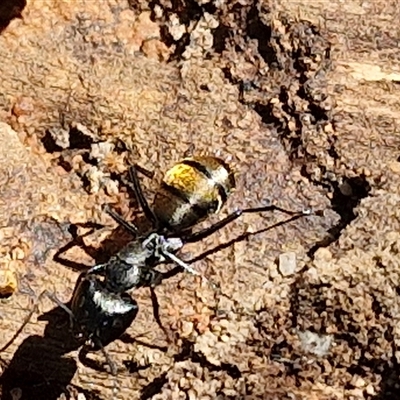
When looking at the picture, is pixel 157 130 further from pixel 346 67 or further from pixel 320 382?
pixel 320 382

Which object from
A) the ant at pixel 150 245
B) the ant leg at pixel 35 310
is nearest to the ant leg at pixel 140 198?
the ant at pixel 150 245

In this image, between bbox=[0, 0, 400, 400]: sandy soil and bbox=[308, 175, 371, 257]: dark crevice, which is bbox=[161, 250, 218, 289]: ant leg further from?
bbox=[308, 175, 371, 257]: dark crevice

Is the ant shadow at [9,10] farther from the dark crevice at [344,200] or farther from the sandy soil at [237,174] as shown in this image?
the dark crevice at [344,200]

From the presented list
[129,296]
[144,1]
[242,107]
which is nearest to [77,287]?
[129,296]

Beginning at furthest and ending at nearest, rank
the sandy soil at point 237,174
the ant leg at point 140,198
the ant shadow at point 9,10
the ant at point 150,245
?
the ant shadow at point 9,10
the ant leg at point 140,198
the ant at point 150,245
the sandy soil at point 237,174

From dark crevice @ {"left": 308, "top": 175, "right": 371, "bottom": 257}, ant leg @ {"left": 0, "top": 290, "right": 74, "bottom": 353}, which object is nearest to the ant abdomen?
dark crevice @ {"left": 308, "top": 175, "right": 371, "bottom": 257}

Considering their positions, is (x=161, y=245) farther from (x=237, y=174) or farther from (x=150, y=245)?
(x=237, y=174)
